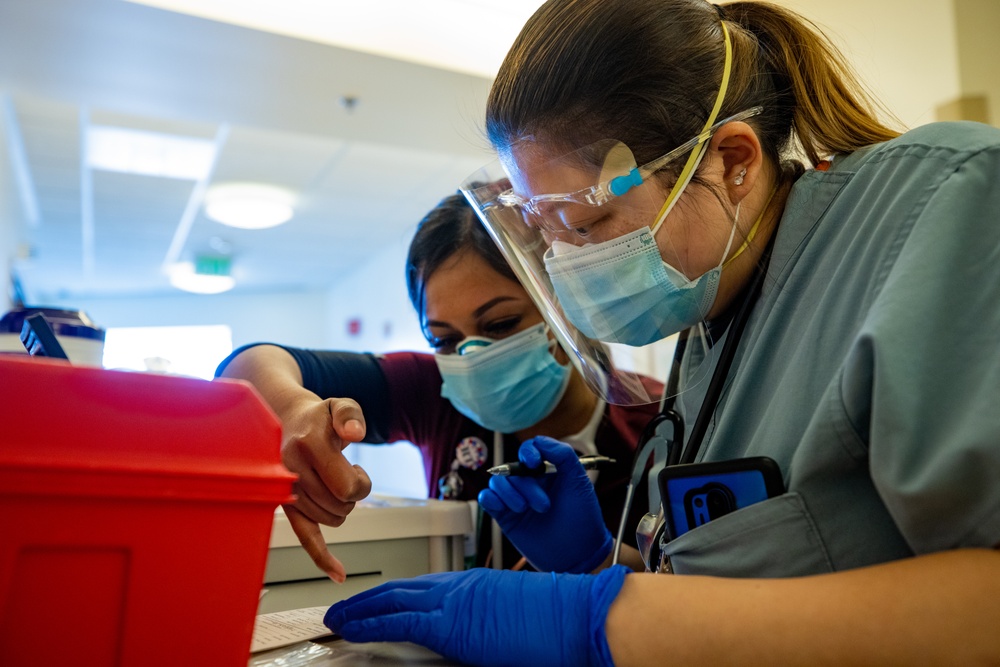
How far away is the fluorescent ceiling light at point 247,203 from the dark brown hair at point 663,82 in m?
3.92

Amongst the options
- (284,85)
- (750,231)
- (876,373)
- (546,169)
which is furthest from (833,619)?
(284,85)

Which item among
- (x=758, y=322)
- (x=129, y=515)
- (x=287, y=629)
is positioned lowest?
(x=287, y=629)

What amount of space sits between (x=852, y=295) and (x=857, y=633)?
0.30 metres

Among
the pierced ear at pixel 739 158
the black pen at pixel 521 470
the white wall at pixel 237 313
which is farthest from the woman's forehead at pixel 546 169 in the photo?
the white wall at pixel 237 313

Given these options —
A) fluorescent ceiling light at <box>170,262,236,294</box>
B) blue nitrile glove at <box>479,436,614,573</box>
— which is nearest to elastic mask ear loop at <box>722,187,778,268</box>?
blue nitrile glove at <box>479,436,614,573</box>

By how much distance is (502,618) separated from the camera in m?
0.68

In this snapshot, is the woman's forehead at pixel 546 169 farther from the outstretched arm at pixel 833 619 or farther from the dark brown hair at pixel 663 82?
the outstretched arm at pixel 833 619

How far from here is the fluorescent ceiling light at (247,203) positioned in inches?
179

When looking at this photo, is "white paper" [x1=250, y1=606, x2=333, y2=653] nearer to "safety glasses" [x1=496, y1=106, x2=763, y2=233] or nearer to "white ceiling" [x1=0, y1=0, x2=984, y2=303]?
"safety glasses" [x1=496, y1=106, x2=763, y2=233]

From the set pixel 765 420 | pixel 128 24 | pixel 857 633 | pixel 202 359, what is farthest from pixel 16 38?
pixel 202 359

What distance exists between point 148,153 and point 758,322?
154 inches

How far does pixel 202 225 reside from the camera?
5168mm

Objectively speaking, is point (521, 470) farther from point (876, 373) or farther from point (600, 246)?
point (876, 373)

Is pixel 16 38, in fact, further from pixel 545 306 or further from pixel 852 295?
pixel 852 295
